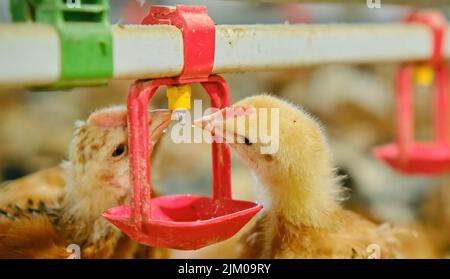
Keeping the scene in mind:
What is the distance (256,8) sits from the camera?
1020 millimetres

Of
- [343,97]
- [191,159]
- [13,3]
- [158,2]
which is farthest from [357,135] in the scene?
[13,3]

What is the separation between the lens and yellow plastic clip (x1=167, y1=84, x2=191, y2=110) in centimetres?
74

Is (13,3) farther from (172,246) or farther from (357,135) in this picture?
(357,135)

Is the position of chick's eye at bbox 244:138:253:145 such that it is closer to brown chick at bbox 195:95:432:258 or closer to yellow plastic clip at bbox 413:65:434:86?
brown chick at bbox 195:95:432:258

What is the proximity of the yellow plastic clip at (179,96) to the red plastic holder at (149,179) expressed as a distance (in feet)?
0.03

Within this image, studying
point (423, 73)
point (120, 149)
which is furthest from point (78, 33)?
point (423, 73)

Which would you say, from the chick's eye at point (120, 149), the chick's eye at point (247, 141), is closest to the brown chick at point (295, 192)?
the chick's eye at point (247, 141)

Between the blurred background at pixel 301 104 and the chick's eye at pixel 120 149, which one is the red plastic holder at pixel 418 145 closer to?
the blurred background at pixel 301 104

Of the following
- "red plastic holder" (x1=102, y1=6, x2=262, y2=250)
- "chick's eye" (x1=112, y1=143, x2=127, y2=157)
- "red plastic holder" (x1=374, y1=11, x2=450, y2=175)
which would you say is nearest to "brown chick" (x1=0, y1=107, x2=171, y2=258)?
"chick's eye" (x1=112, y1=143, x2=127, y2=157)

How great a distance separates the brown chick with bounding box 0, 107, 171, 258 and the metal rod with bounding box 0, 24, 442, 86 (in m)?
0.15

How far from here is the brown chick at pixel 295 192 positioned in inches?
33.5

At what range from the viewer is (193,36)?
72cm
